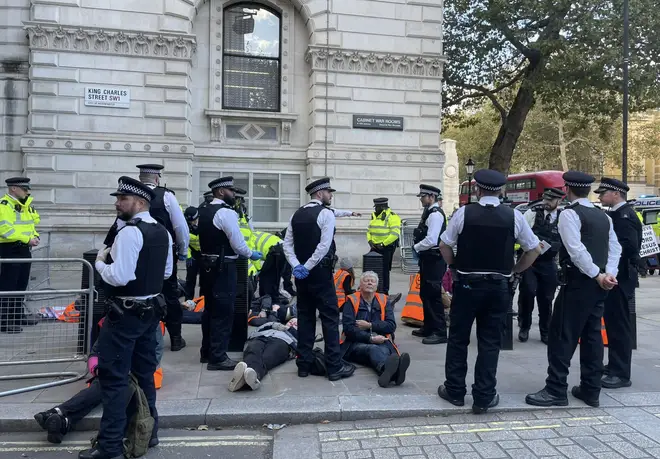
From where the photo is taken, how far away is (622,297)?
19.1 ft

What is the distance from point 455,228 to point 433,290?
2.67 metres

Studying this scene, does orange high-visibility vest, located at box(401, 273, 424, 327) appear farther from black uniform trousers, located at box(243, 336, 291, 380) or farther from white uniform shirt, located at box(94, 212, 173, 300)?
white uniform shirt, located at box(94, 212, 173, 300)

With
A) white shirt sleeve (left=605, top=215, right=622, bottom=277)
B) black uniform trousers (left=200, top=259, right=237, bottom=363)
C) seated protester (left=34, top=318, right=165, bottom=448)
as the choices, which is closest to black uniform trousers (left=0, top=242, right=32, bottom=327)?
black uniform trousers (left=200, top=259, right=237, bottom=363)

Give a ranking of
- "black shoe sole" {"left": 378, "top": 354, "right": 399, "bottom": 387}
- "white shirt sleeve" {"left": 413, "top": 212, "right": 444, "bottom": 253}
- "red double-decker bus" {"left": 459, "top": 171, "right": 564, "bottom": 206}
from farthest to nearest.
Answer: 1. "red double-decker bus" {"left": 459, "top": 171, "right": 564, "bottom": 206}
2. "white shirt sleeve" {"left": 413, "top": 212, "right": 444, "bottom": 253}
3. "black shoe sole" {"left": 378, "top": 354, "right": 399, "bottom": 387}

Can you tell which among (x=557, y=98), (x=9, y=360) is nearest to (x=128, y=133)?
(x=9, y=360)

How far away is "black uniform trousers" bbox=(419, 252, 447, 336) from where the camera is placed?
25.0 ft

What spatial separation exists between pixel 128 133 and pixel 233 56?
3.54 meters

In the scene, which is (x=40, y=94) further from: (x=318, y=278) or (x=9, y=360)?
(x=318, y=278)

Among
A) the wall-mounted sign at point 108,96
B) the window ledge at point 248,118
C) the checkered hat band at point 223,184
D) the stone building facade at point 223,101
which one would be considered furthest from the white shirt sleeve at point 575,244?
the wall-mounted sign at point 108,96

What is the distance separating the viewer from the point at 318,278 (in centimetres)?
580

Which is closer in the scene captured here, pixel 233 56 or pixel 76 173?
pixel 76 173

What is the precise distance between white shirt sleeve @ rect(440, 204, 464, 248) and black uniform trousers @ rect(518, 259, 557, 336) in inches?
115

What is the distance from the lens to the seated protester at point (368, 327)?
612cm

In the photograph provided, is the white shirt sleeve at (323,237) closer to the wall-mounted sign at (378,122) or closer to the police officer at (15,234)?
the police officer at (15,234)
